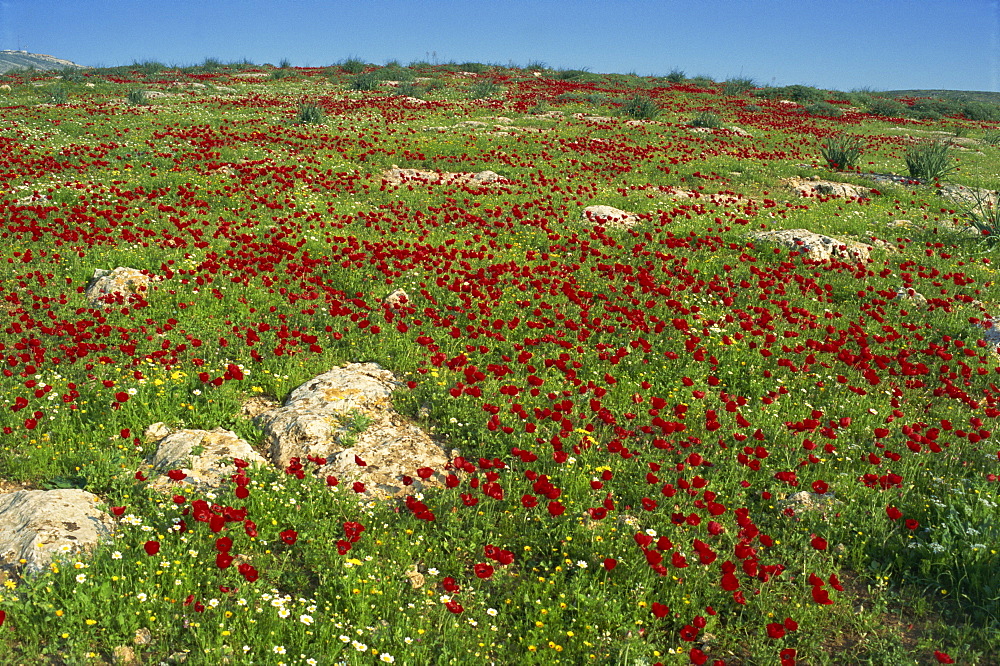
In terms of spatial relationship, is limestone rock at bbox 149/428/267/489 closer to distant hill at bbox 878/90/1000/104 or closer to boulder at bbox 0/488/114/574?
boulder at bbox 0/488/114/574

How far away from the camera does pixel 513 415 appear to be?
6.73 meters

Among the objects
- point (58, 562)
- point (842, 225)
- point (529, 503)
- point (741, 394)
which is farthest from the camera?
point (842, 225)

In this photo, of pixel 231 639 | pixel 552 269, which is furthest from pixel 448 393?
pixel 552 269

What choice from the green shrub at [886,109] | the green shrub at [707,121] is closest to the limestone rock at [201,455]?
the green shrub at [707,121]

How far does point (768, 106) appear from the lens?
43562mm

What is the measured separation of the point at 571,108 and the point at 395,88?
13199 millimetres

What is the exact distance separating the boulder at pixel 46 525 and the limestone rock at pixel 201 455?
23.5 inches

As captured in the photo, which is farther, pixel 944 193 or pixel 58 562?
pixel 944 193

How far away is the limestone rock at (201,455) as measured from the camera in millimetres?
5257

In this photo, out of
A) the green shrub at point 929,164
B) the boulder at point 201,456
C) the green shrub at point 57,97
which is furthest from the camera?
the green shrub at point 57,97

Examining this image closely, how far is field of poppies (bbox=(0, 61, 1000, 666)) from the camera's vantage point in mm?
4152

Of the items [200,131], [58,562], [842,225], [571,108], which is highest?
[571,108]

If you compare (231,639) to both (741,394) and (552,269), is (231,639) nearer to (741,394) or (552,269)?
(741,394)

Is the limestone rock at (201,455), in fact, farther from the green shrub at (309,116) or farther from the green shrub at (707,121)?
the green shrub at (707,121)
